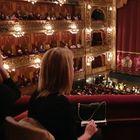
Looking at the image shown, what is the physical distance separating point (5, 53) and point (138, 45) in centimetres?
896

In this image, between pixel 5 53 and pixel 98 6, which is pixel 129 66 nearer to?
pixel 98 6

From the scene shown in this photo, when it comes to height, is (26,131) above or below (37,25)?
below

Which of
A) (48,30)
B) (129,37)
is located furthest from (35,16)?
(129,37)

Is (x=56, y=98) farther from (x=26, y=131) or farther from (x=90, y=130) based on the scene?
(x=90, y=130)

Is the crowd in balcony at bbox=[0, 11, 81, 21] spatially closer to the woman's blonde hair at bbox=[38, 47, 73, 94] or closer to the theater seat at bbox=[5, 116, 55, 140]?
the woman's blonde hair at bbox=[38, 47, 73, 94]

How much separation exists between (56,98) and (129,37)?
65.1 feet

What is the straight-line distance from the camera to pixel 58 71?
235 cm

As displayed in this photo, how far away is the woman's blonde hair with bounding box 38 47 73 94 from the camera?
2.35 metres

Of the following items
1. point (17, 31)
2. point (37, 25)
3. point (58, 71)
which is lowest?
point (17, 31)

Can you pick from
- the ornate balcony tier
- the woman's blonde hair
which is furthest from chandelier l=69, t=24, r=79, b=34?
the woman's blonde hair

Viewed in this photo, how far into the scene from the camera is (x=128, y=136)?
3.26m

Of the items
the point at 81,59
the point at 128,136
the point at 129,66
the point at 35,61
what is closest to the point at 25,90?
the point at 35,61

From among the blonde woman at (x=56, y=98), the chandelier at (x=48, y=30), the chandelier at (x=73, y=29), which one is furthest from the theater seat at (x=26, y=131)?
the chandelier at (x=73, y=29)

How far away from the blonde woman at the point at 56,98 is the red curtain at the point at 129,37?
1908cm
